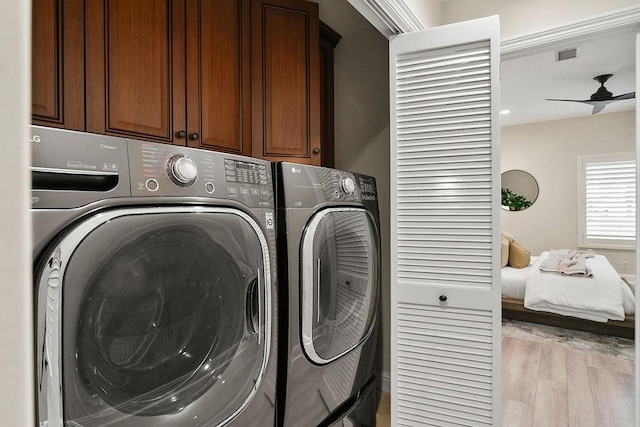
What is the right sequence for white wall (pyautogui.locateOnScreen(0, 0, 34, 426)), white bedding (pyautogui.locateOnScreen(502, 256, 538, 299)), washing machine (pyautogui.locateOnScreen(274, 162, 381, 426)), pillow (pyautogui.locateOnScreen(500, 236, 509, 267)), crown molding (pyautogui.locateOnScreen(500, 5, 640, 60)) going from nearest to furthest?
1. white wall (pyautogui.locateOnScreen(0, 0, 34, 426))
2. washing machine (pyautogui.locateOnScreen(274, 162, 381, 426))
3. crown molding (pyautogui.locateOnScreen(500, 5, 640, 60))
4. white bedding (pyautogui.locateOnScreen(502, 256, 538, 299))
5. pillow (pyautogui.locateOnScreen(500, 236, 509, 267))

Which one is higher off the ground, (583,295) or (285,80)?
(285,80)

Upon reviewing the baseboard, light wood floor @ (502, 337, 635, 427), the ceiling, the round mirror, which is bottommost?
light wood floor @ (502, 337, 635, 427)

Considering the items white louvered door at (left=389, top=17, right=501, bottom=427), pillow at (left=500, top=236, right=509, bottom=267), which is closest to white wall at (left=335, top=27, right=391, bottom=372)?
white louvered door at (left=389, top=17, right=501, bottom=427)

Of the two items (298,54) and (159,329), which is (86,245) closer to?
(159,329)

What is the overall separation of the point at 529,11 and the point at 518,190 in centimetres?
528

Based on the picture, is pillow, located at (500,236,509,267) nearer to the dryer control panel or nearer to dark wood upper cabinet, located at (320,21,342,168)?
dark wood upper cabinet, located at (320,21,342,168)

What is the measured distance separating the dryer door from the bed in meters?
3.91

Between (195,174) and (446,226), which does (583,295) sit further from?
(195,174)

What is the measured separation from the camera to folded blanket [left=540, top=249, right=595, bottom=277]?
4039 mm

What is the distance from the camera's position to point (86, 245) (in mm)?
786

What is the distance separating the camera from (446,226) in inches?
68.4

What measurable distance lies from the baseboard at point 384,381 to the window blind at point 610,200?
5084mm

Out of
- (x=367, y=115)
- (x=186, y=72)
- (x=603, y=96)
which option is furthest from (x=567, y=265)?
(x=186, y=72)

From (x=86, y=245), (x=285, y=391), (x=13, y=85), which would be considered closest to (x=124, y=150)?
(x=86, y=245)
